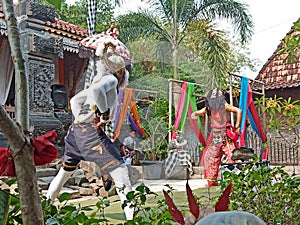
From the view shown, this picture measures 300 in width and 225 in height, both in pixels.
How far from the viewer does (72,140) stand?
110 inches

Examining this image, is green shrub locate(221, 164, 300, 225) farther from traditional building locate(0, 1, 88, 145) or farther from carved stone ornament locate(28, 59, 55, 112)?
carved stone ornament locate(28, 59, 55, 112)

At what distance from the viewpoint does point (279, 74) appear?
9992mm

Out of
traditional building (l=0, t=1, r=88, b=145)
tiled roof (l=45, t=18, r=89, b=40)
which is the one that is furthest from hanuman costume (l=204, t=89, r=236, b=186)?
tiled roof (l=45, t=18, r=89, b=40)

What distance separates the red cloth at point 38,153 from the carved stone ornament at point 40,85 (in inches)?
219

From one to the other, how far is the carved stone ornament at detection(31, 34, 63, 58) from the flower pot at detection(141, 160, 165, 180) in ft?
7.69

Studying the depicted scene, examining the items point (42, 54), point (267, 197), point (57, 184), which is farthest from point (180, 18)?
point (267, 197)

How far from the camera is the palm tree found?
914 centimetres

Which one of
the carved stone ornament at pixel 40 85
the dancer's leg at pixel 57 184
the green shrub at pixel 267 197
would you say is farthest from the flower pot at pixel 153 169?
the green shrub at pixel 267 197

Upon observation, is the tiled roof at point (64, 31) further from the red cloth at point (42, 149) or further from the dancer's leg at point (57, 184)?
the red cloth at point (42, 149)

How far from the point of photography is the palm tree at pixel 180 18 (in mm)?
9141

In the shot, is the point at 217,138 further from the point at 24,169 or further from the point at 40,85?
the point at 24,169

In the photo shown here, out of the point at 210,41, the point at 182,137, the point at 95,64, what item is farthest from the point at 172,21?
the point at 95,64

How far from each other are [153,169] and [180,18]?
3.31 meters

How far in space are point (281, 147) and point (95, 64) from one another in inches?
310
